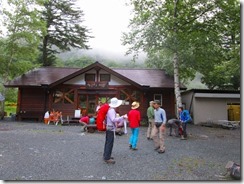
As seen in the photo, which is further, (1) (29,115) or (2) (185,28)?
(1) (29,115)

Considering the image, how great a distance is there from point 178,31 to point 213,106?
273 inches

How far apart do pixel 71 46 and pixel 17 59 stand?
9.44 meters

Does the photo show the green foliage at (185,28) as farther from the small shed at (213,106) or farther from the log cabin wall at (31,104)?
the log cabin wall at (31,104)

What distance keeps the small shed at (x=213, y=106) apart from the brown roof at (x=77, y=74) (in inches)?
90.4

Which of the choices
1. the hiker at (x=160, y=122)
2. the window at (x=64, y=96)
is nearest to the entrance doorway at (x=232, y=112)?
the window at (x=64, y=96)

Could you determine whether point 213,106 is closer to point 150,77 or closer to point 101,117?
point 150,77

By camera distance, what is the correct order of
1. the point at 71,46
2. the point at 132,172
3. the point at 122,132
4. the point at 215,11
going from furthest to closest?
1. the point at 71,46
2. the point at 215,11
3. the point at 122,132
4. the point at 132,172

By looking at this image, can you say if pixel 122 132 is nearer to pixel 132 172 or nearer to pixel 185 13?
pixel 132 172

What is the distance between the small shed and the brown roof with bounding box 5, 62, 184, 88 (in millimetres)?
2296

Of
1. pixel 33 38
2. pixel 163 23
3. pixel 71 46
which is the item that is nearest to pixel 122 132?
pixel 163 23

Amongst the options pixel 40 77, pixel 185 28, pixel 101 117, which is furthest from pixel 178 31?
pixel 40 77

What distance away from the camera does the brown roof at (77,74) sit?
53.9ft

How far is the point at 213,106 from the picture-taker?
1692 cm

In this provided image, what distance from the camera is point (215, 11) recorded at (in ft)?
43.8
